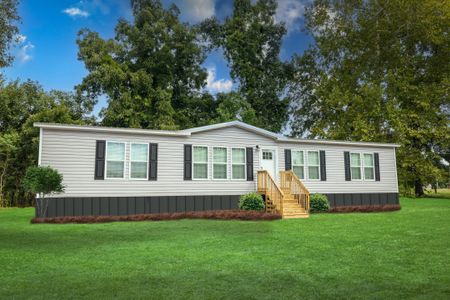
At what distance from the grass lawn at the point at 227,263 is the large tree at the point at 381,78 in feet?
60.8

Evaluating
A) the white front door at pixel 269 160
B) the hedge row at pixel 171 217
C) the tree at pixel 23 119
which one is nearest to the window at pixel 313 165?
the white front door at pixel 269 160

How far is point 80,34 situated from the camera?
25359 mm

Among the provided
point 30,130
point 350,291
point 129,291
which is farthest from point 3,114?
point 350,291

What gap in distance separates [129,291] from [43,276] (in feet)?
4.81

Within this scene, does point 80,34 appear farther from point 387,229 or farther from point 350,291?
point 350,291

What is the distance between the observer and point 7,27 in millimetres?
12375

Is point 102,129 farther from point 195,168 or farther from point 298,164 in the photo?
point 298,164

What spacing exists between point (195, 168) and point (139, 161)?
7.06ft

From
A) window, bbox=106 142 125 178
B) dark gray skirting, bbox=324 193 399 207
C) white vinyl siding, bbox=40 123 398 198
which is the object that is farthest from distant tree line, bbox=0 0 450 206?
window, bbox=106 142 125 178

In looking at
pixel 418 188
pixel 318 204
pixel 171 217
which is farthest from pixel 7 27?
pixel 418 188

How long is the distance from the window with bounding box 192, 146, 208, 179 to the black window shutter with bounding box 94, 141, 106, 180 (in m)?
3.32

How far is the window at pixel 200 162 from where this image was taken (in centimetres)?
1416

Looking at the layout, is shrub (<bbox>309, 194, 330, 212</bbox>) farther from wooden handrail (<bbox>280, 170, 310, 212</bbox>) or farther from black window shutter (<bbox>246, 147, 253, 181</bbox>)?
black window shutter (<bbox>246, 147, 253, 181</bbox>)

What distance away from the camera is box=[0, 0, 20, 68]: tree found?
1228 cm
